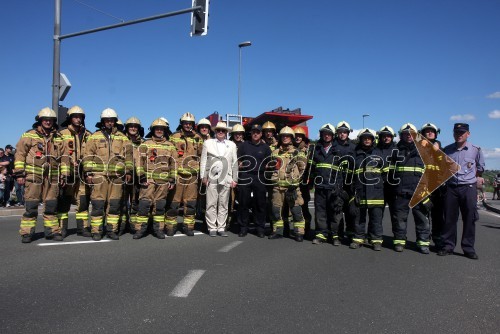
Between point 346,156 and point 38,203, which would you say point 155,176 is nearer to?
point 38,203

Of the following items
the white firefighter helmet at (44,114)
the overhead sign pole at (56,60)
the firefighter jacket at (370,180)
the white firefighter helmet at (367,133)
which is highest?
the overhead sign pole at (56,60)

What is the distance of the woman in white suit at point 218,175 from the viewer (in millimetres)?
7840

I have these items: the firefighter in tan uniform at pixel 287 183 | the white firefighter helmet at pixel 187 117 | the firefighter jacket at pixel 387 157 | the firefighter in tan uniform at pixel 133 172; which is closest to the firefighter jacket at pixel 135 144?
the firefighter in tan uniform at pixel 133 172

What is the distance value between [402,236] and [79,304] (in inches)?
195

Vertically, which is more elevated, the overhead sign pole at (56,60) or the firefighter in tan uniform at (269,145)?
the overhead sign pole at (56,60)

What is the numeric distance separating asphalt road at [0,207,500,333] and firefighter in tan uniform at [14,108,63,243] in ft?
1.05

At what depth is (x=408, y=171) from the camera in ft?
22.0

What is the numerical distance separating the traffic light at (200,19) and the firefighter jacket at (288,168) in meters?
5.76

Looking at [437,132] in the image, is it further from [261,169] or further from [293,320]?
[293,320]

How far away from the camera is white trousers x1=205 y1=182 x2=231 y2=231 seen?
25.9 feet

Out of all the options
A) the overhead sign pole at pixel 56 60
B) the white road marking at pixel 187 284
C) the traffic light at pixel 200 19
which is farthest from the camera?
the overhead sign pole at pixel 56 60

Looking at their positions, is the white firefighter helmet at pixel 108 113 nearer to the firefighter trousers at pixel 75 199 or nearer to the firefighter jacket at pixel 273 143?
the firefighter trousers at pixel 75 199

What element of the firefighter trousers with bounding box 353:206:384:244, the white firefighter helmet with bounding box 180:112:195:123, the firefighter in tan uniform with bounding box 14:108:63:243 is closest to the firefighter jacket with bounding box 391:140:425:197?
the firefighter trousers with bounding box 353:206:384:244

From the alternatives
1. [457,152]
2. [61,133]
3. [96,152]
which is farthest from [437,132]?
[61,133]
